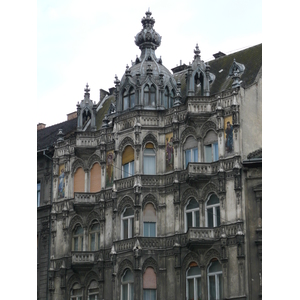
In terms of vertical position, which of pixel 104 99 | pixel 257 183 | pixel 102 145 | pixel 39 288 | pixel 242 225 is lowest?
pixel 39 288

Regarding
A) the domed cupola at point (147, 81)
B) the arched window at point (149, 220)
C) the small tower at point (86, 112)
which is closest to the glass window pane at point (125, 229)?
the arched window at point (149, 220)

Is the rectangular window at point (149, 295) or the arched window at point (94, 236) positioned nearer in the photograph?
the rectangular window at point (149, 295)

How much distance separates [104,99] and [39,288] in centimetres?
1467

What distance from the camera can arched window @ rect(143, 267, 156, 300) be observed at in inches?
1380

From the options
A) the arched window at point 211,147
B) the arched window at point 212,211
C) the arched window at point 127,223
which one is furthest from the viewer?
the arched window at point 127,223

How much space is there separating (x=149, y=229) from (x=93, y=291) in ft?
17.4

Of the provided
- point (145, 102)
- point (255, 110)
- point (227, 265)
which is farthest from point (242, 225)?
point (145, 102)

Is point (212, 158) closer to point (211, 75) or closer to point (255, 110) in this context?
point (255, 110)

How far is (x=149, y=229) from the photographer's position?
36.3 m

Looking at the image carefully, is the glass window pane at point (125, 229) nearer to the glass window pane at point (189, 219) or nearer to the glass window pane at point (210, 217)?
the glass window pane at point (189, 219)

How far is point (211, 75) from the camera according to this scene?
4103 centimetres

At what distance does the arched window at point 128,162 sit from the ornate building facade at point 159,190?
7 cm

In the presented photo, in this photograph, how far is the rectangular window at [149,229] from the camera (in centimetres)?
3619

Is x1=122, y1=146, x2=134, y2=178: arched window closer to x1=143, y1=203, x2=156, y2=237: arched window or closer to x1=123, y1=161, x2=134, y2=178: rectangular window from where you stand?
x1=123, y1=161, x2=134, y2=178: rectangular window
